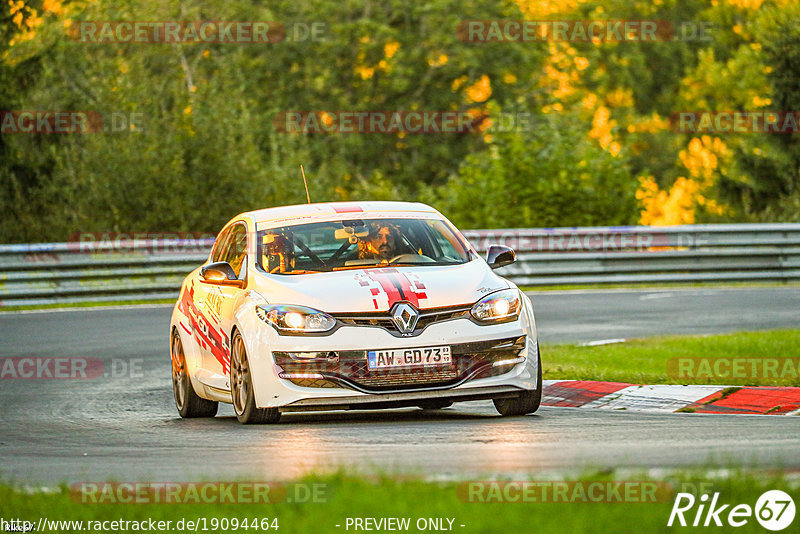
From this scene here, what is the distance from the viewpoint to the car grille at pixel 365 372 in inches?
383

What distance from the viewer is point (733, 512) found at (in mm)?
5855

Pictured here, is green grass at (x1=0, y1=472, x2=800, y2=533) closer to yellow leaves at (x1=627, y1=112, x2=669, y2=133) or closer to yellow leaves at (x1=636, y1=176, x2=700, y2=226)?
yellow leaves at (x1=636, y1=176, x2=700, y2=226)

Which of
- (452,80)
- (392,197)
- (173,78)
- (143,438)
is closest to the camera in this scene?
(143,438)

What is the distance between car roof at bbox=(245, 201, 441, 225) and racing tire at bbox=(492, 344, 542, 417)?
5.54ft

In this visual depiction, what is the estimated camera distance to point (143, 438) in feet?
32.1

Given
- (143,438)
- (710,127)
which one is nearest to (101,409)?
(143,438)

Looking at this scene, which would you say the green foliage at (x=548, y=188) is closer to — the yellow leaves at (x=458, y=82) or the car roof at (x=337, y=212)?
the car roof at (x=337, y=212)

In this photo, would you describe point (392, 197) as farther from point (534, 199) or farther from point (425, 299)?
point (425, 299)

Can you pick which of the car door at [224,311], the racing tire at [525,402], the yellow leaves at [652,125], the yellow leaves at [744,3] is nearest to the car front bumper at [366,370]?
the racing tire at [525,402]

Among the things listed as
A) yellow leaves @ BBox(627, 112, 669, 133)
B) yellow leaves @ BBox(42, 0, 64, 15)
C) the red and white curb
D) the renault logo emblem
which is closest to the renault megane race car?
the renault logo emblem

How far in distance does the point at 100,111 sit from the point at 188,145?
6.99ft

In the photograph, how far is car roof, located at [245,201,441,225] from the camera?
1130 cm

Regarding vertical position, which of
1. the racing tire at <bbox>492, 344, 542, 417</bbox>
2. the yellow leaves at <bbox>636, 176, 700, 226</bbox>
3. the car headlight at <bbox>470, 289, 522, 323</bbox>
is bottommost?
the yellow leaves at <bbox>636, 176, 700, 226</bbox>

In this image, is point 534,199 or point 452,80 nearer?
point 534,199
